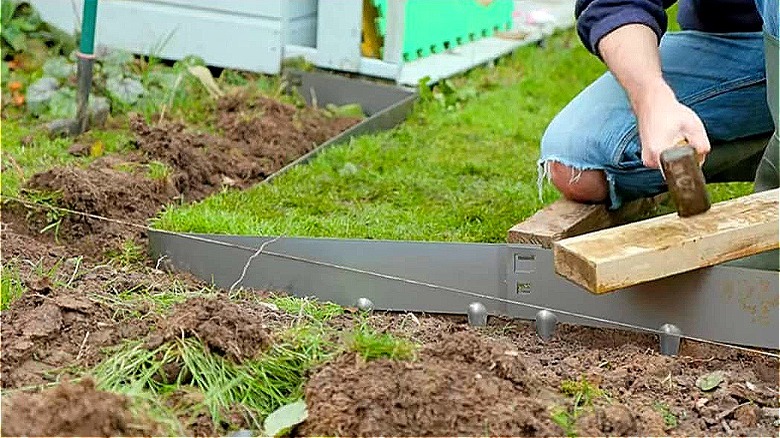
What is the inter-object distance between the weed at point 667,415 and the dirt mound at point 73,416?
0.91 metres

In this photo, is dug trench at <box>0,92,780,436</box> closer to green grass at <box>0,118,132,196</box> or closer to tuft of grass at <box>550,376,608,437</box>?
tuft of grass at <box>550,376,608,437</box>

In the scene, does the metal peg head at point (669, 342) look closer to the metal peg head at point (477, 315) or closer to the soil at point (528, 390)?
the soil at point (528, 390)

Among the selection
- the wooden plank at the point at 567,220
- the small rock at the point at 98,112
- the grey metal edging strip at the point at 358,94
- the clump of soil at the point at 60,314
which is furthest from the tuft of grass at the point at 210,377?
the grey metal edging strip at the point at 358,94

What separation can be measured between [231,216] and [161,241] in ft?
1.22

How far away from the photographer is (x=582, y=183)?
310 centimetres

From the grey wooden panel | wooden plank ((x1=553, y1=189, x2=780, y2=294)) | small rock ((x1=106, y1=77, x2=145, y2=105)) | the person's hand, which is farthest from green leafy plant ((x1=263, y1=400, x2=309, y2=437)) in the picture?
the grey wooden panel

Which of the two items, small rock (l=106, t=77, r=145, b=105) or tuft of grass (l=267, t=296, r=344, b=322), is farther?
small rock (l=106, t=77, r=145, b=105)

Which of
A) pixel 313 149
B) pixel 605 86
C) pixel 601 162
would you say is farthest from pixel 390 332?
pixel 313 149

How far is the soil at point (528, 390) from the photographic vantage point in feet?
6.21

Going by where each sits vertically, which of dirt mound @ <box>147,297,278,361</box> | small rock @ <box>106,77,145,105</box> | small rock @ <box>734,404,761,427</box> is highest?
small rock @ <box>106,77,145,105</box>

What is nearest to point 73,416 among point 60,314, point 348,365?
point 348,365

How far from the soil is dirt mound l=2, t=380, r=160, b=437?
0.32m

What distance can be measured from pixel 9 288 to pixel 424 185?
5.32 ft

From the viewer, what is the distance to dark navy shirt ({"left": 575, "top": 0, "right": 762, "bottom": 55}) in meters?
→ 2.72
